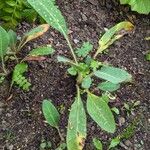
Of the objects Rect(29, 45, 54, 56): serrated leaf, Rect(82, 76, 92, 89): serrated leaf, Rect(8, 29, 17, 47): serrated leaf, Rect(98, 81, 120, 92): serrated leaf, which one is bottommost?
Rect(98, 81, 120, 92): serrated leaf

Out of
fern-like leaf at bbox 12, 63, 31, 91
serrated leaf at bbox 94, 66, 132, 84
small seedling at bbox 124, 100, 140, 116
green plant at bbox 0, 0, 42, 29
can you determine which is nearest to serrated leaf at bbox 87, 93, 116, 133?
serrated leaf at bbox 94, 66, 132, 84

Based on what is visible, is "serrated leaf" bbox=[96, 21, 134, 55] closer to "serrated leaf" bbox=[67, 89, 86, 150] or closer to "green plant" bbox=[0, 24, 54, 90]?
"green plant" bbox=[0, 24, 54, 90]

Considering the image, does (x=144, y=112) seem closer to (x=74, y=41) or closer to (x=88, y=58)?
(x=88, y=58)

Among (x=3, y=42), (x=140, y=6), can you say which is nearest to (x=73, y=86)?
(x=3, y=42)

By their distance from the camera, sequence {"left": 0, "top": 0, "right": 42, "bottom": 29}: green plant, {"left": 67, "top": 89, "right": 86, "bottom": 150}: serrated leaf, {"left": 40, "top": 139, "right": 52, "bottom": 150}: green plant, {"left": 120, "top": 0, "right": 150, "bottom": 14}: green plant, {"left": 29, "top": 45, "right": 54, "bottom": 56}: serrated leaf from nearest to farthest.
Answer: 1. {"left": 67, "top": 89, "right": 86, "bottom": 150}: serrated leaf
2. {"left": 40, "top": 139, "right": 52, "bottom": 150}: green plant
3. {"left": 29, "top": 45, "right": 54, "bottom": 56}: serrated leaf
4. {"left": 0, "top": 0, "right": 42, "bottom": 29}: green plant
5. {"left": 120, "top": 0, "right": 150, "bottom": 14}: green plant

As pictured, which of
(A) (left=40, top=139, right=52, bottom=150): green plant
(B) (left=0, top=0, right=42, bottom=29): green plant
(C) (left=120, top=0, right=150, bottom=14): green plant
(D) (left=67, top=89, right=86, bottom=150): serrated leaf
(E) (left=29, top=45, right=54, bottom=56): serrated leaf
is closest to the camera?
(D) (left=67, top=89, right=86, bottom=150): serrated leaf

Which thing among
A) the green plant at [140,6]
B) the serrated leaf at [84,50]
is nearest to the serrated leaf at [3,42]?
the serrated leaf at [84,50]

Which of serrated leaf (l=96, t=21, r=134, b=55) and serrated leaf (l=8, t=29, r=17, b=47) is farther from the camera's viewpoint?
serrated leaf (l=96, t=21, r=134, b=55)
